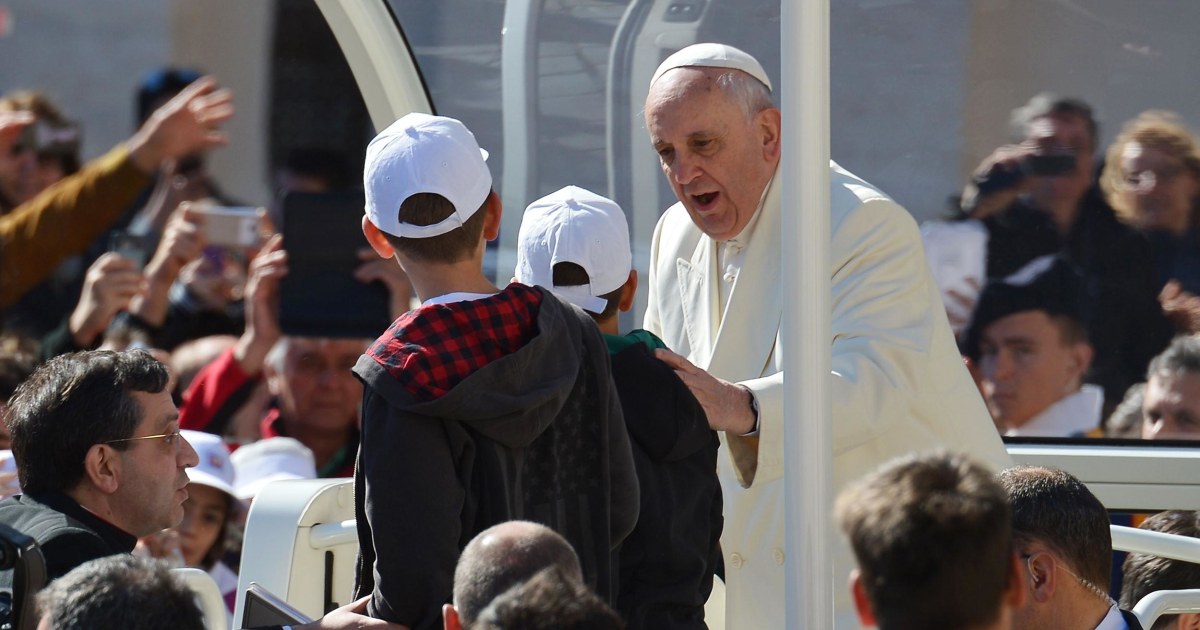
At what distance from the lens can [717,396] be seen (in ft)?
8.00

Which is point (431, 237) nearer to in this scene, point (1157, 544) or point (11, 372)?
point (1157, 544)

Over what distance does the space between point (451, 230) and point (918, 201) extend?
2155mm

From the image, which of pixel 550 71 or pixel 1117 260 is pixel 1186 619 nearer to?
pixel 1117 260

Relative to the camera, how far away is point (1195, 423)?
3.83 m

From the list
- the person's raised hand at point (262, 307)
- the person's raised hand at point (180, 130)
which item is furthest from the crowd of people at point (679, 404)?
the person's raised hand at point (180, 130)

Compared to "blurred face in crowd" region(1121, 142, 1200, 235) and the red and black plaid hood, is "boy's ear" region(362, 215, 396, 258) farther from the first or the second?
"blurred face in crowd" region(1121, 142, 1200, 235)

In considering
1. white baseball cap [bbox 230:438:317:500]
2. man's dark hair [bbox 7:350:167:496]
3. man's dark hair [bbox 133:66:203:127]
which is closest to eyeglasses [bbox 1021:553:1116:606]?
man's dark hair [bbox 7:350:167:496]

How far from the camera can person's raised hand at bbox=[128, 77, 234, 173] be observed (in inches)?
219

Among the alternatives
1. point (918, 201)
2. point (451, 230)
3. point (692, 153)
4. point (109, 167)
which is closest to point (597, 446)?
point (451, 230)

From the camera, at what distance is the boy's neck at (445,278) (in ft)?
6.79

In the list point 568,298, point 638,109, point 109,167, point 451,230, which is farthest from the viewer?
point 109,167

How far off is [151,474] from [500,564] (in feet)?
3.06

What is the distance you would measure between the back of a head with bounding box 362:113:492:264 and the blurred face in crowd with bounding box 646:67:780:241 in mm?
785

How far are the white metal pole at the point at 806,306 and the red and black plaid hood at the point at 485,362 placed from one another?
27 centimetres
